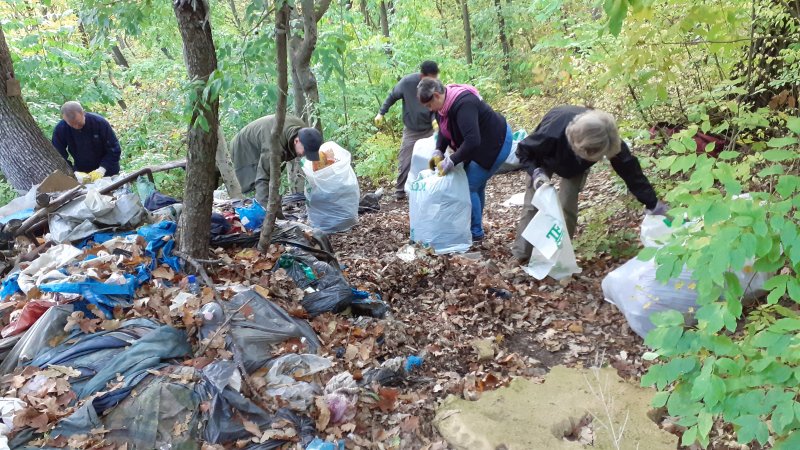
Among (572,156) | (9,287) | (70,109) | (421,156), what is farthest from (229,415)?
(70,109)

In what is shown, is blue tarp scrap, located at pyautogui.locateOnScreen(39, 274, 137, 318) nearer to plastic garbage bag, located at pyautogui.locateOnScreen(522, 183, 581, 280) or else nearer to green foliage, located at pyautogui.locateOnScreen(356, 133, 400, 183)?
plastic garbage bag, located at pyautogui.locateOnScreen(522, 183, 581, 280)

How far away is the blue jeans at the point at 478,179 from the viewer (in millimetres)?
4703

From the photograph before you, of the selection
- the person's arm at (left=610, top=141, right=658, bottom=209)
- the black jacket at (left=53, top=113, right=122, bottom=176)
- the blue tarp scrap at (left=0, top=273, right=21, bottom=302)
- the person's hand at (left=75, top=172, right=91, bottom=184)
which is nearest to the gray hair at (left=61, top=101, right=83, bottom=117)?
the black jacket at (left=53, top=113, right=122, bottom=176)

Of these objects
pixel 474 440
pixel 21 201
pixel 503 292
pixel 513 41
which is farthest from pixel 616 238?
pixel 513 41

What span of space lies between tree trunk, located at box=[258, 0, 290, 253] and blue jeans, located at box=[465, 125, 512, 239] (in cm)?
168

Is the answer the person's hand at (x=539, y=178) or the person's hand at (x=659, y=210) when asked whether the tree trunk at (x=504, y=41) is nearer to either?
the person's hand at (x=539, y=178)

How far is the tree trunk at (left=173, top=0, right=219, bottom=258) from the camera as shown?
10.8ft

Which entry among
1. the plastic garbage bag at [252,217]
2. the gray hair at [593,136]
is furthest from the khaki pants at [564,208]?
the plastic garbage bag at [252,217]

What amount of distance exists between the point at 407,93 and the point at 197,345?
4429mm

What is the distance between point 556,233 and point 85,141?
4995 millimetres

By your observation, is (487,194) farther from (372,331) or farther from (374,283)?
(372,331)

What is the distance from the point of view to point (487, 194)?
6988 mm

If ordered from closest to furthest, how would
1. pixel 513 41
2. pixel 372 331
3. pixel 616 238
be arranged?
pixel 372 331 < pixel 616 238 < pixel 513 41

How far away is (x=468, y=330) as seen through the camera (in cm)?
358
